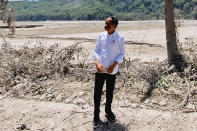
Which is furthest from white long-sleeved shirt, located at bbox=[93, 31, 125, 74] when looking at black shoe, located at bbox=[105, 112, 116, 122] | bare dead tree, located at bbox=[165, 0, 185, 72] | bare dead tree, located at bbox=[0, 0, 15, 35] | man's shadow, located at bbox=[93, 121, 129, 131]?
bare dead tree, located at bbox=[0, 0, 15, 35]

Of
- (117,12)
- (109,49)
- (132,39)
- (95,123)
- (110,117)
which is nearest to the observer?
(109,49)

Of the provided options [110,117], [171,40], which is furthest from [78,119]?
[171,40]

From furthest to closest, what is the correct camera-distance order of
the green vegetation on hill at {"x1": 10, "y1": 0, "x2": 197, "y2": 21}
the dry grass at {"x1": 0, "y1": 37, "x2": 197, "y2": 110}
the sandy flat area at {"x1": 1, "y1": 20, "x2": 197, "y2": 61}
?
the green vegetation on hill at {"x1": 10, "y1": 0, "x2": 197, "y2": 21}, the sandy flat area at {"x1": 1, "y1": 20, "x2": 197, "y2": 61}, the dry grass at {"x1": 0, "y1": 37, "x2": 197, "y2": 110}

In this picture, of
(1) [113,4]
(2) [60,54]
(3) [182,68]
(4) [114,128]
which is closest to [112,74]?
(4) [114,128]

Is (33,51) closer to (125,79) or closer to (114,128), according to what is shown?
(125,79)

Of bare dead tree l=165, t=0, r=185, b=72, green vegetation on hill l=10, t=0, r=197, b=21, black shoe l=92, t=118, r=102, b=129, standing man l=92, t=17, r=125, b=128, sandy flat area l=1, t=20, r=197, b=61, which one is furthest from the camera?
green vegetation on hill l=10, t=0, r=197, b=21

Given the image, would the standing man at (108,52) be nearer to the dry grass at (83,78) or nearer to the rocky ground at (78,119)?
the rocky ground at (78,119)

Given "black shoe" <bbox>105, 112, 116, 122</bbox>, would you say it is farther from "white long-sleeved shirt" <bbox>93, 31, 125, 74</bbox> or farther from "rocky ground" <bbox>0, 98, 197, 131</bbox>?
"white long-sleeved shirt" <bbox>93, 31, 125, 74</bbox>

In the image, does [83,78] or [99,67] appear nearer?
[99,67]

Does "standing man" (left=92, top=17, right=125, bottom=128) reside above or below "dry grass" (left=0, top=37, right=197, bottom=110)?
above

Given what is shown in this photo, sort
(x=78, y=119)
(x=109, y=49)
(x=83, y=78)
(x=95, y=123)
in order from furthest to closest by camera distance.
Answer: (x=83, y=78) < (x=78, y=119) < (x=95, y=123) < (x=109, y=49)

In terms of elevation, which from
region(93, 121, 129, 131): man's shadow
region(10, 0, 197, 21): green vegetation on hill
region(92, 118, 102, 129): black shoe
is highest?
region(10, 0, 197, 21): green vegetation on hill

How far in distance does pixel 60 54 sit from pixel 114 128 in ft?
10.8

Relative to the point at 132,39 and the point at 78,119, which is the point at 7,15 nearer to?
the point at 78,119
